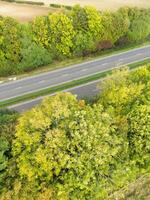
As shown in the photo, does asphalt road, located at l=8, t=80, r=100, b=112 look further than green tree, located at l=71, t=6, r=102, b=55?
No

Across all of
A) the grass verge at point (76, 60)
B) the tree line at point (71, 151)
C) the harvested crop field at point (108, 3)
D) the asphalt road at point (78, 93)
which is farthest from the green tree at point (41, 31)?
the tree line at point (71, 151)

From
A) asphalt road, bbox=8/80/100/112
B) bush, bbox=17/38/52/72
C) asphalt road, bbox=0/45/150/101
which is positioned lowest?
asphalt road, bbox=8/80/100/112

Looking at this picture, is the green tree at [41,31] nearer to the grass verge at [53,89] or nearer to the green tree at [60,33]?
the green tree at [60,33]

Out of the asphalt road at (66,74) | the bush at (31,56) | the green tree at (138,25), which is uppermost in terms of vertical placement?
the green tree at (138,25)

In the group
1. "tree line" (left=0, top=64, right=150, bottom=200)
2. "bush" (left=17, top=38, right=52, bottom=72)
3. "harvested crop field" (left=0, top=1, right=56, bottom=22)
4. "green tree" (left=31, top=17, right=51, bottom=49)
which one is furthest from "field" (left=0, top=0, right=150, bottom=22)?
"tree line" (left=0, top=64, right=150, bottom=200)

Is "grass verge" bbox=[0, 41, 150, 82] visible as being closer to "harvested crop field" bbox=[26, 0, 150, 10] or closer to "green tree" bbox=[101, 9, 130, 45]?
"green tree" bbox=[101, 9, 130, 45]

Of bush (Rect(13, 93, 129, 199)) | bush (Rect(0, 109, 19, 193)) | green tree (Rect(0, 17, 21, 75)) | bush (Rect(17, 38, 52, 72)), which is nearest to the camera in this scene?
bush (Rect(13, 93, 129, 199))

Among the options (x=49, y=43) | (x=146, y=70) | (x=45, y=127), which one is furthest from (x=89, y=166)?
(x=49, y=43)
